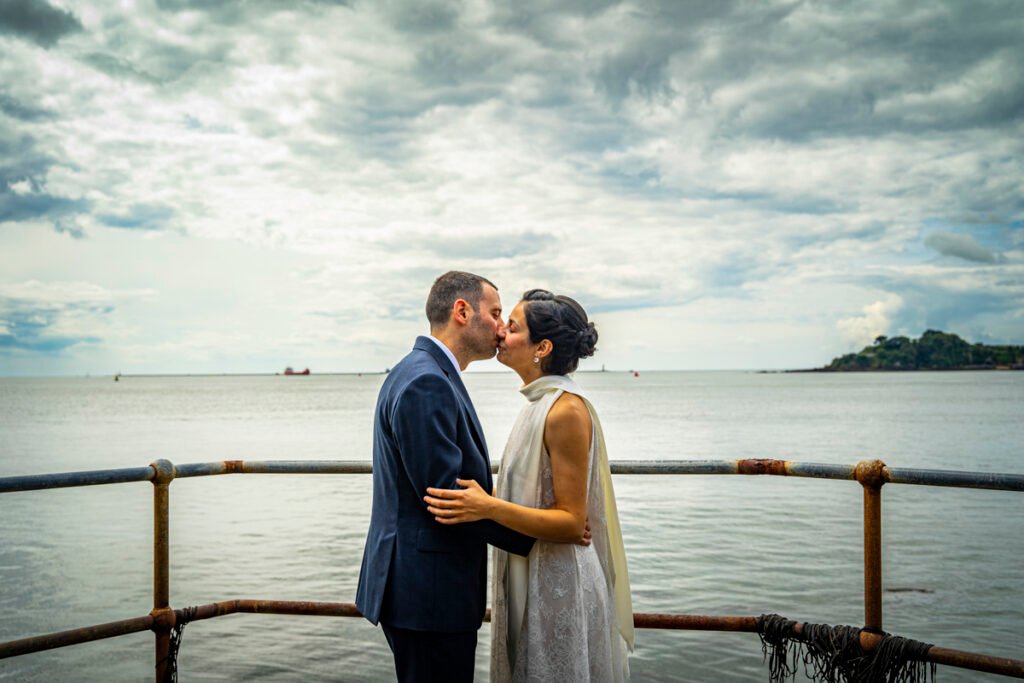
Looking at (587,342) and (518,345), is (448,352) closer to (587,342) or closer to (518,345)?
(518,345)

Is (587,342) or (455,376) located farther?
(587,342)

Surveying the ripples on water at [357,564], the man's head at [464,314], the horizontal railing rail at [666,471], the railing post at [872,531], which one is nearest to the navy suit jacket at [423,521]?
the man's head at [464,314]

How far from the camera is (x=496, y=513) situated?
8.23ft

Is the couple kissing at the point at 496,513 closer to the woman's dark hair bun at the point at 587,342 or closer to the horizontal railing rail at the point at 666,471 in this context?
the woman's dark hair bun at the point at 587,342

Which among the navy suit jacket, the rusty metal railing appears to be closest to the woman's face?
the navy suit jacket

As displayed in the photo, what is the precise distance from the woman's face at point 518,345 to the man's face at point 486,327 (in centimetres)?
3

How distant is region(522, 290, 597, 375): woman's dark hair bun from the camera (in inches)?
113

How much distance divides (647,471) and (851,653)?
1135 mm

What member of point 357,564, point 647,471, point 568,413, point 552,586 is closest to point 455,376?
point 568,413

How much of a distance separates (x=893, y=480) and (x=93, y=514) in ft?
61.7

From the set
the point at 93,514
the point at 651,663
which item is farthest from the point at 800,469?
the point at 93,514

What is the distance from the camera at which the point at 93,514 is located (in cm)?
1836

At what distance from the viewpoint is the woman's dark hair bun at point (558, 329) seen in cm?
287

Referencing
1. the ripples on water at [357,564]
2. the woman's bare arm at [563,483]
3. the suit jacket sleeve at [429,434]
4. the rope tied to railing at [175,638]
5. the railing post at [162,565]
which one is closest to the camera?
the suit jacket sleeve at [429,434]
